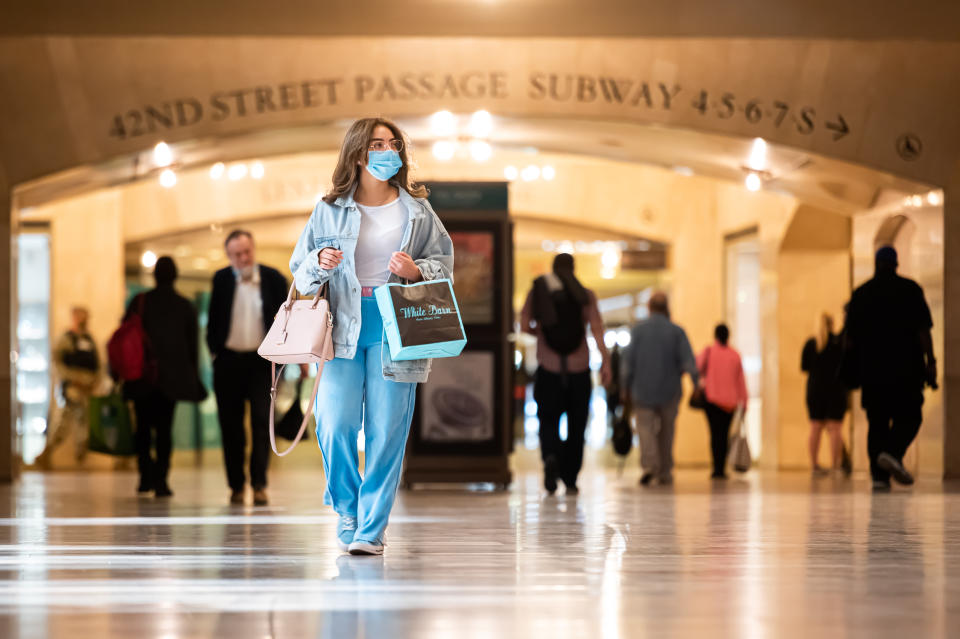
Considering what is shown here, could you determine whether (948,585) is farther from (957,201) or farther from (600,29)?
(957,201)

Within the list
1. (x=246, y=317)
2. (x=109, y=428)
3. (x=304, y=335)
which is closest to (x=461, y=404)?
(x=246, y=317)

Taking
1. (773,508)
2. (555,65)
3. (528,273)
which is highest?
(555,65)

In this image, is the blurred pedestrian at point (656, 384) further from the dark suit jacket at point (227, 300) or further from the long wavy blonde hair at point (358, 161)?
the long wavy blonde hair at point (358, 161)

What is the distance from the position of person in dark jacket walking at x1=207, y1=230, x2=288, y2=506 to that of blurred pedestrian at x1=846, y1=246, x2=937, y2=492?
4647 mm

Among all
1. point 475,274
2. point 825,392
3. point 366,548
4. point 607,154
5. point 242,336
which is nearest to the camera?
point 366,548

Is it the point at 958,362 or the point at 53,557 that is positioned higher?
the point at 958,362

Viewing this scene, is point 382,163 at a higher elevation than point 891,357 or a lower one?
higher

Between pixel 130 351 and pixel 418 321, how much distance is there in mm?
5633

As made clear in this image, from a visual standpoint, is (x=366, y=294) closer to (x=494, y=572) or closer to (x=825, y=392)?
(x=494, y=572)

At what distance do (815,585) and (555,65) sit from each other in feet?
32.1

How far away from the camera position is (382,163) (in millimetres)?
5926

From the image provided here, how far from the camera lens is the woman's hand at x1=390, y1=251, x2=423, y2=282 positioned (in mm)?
5664

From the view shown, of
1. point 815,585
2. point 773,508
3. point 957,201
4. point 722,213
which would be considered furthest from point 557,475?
point 722,213

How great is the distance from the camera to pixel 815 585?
16.0 feet
